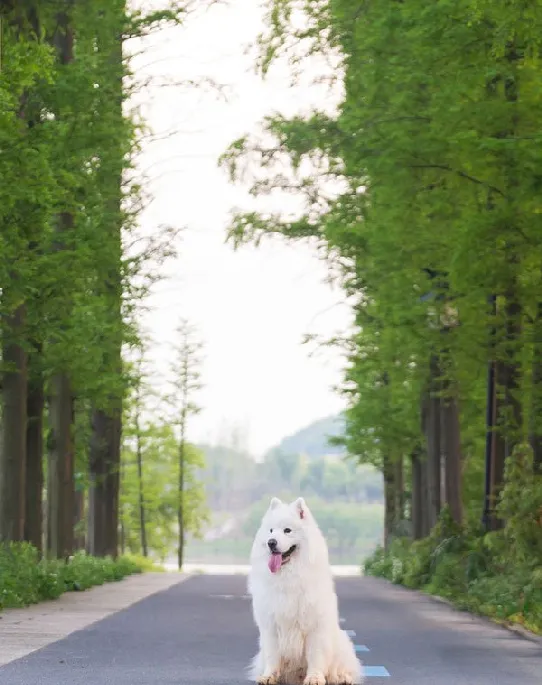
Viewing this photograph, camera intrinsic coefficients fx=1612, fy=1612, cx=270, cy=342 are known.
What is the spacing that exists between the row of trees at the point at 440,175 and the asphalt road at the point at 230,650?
4558 millimetres

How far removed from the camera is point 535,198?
67.0 feet

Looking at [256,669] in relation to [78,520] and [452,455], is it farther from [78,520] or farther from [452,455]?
[78,520]

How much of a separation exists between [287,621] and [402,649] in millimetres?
4966

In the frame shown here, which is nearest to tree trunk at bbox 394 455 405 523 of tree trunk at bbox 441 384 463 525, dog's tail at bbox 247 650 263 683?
tree trunk at bbox 441 384 463 525

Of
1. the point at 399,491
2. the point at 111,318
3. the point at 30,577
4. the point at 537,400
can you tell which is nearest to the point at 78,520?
the point at 399,491

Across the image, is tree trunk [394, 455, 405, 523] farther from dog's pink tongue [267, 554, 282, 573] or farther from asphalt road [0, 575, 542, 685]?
dog's pink tongue [267, 554, 282, 573]

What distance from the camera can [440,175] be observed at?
23906mm

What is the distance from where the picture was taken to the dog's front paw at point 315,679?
11742 millimetres

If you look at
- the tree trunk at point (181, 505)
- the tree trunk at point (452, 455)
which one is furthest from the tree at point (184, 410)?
the tree trunk at point (452, 455)

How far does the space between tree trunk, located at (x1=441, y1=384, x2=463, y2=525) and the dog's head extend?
2498 centimetres

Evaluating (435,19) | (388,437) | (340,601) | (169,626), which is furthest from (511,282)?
(388,437)

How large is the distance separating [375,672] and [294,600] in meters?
2.09

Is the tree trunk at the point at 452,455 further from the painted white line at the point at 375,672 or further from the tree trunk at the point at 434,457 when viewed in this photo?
the painted white line at the point at 375,672

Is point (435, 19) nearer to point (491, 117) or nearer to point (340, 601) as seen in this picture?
point (491, 117)
